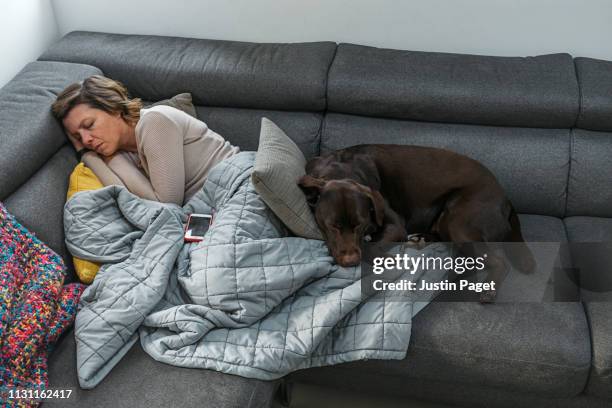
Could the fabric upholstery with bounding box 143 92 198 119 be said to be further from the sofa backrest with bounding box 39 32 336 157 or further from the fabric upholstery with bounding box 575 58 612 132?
the fabric upholstery with bounding box 575 58 612 132

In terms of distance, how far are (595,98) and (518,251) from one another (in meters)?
0.69

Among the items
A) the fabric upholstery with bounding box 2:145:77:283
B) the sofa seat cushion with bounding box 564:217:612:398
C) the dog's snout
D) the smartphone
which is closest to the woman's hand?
the fabric upholstery with bounding box 2:145:77:283

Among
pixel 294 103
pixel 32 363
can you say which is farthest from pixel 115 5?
pixel 32 363

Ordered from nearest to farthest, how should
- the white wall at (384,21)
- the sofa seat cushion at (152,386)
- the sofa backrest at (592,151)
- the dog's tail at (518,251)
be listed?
1. the sofa seat cushion at (152,386)
2. the dog's tail at (518,251)
3. the sofa backrest at (592,151)
4. the white wall at (384,21)

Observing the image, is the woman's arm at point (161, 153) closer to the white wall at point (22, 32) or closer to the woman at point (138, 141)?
the woman at point (138, 141)

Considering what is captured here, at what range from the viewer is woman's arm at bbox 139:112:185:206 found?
6.82 ft

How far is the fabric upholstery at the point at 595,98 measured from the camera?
2.22 m

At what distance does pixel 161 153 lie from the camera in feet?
6.82

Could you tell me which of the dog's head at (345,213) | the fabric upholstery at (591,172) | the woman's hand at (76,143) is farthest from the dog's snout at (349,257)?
the woman's hand at (76,143)

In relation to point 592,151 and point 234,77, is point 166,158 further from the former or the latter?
point 592,151

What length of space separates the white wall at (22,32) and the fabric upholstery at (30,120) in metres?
0.10

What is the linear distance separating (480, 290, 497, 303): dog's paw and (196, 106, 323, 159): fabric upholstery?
0.88 meters

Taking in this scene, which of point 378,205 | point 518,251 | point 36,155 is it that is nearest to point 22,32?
point 36,155

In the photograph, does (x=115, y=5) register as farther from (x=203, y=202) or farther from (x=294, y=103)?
(x=203, y=202)
